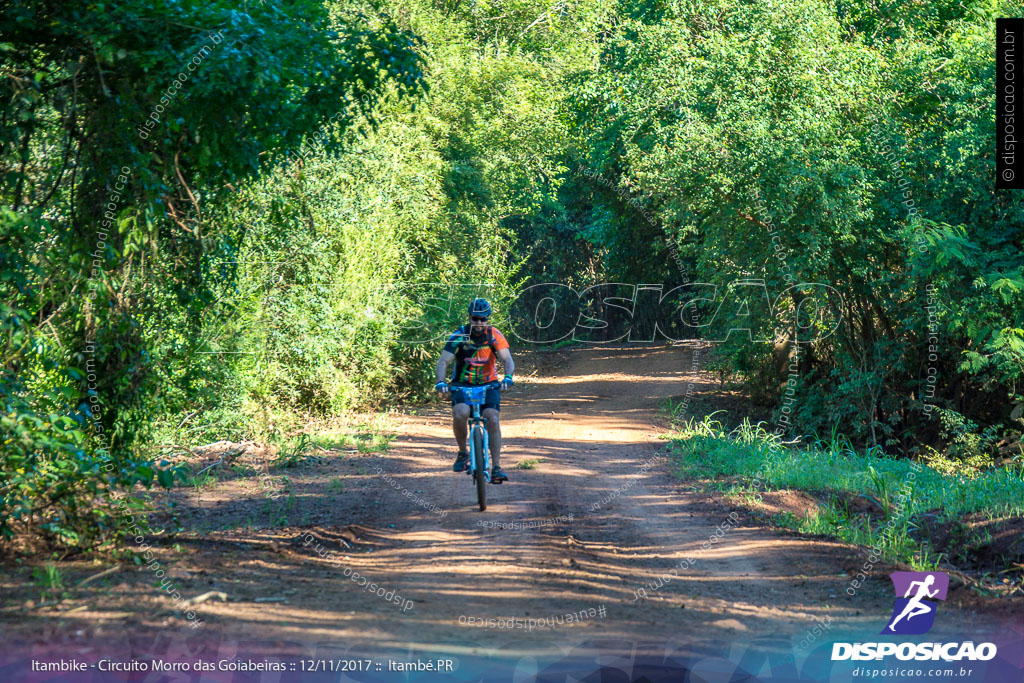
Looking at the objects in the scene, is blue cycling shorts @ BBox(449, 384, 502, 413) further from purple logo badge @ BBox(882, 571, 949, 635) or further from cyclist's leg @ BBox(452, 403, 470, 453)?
purple logo badge @ BBox(882, 571, 949, 635)

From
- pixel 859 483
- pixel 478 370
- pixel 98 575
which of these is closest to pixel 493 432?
pixel 478 370

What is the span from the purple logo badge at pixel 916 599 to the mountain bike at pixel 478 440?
3.63 meters

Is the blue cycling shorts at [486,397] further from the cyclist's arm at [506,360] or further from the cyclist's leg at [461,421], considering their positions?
the cyclist's arm at [506,360]

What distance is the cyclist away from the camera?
27.7 ft

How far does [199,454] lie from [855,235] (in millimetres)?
10407

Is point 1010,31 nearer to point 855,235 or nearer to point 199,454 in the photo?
point 855,235

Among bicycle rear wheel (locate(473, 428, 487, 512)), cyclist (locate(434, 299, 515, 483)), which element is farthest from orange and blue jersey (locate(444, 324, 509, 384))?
bicycle rear wheel (locate(473, 428, 487, 512))

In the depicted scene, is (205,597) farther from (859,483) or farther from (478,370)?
(859,483)

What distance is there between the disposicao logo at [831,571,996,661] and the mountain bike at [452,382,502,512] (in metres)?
3.63

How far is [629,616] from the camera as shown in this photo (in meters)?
5.43

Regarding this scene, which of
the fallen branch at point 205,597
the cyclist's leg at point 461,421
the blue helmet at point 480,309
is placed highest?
the blue helmet at point 480,309

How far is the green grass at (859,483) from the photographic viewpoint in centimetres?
755

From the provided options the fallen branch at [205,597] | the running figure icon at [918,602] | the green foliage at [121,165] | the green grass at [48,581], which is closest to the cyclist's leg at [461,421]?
the green foliage at [121,165]

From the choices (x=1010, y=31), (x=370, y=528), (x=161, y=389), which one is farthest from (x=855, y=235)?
(x=161, y=389)
